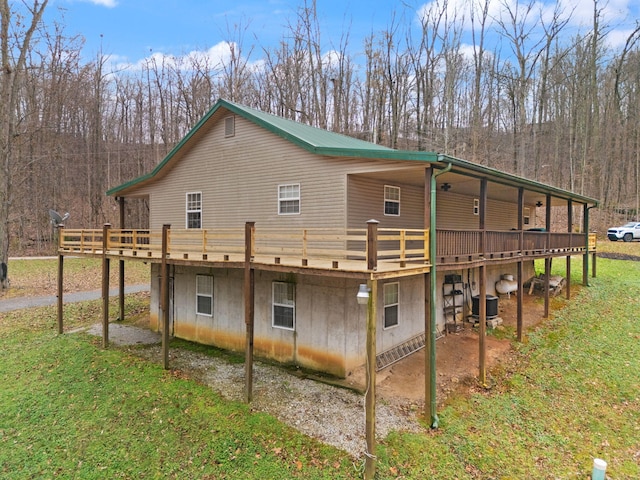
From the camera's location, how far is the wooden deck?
765cm

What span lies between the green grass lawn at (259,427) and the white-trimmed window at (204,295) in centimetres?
264

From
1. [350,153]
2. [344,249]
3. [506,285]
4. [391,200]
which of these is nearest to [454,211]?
[391,200]

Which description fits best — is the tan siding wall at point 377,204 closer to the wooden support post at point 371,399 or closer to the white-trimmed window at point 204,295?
the wooden support post at point 371,399

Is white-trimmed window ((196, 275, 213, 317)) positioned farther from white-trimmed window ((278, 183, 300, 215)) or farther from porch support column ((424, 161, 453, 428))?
porch support column ((424, 161, 453, 428))

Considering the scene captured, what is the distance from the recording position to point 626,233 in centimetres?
2891

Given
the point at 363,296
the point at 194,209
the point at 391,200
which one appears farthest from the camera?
the point at 194,209

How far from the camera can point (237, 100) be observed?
29984mm

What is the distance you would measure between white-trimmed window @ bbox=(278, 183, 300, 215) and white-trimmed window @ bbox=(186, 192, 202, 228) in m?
3.96

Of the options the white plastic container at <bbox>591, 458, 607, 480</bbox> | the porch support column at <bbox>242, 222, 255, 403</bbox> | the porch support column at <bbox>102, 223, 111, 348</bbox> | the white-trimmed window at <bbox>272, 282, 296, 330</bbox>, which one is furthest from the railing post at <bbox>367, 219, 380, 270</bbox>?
the porch support column at <bbox>102, 223, 111, 348</bbox>

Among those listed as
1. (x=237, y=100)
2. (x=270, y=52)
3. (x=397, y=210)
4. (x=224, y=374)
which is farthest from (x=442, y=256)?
(x=270, y=52)

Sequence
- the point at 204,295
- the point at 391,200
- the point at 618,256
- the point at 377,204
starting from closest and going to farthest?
the point at 377,204
the point at 391,200
the point at 204,295
the point at 618,256

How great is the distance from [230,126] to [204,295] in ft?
19.8

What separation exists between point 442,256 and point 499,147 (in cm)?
3009

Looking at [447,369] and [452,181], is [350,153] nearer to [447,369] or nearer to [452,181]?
[452,181]
